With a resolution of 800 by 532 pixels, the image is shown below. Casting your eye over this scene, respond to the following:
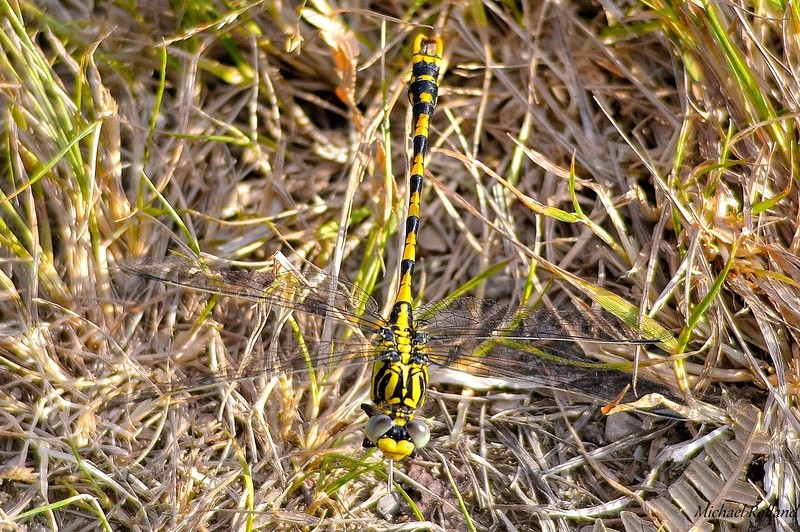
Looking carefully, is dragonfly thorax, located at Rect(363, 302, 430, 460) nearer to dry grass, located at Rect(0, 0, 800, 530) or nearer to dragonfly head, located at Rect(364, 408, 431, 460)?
dragonfly head, located at Rect(364, 408, 431, 460)

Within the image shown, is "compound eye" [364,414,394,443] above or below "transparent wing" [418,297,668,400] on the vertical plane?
below

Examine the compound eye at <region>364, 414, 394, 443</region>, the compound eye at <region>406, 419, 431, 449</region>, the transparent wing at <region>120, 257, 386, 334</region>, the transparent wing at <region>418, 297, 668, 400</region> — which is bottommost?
the compound eye at <region>406, 419, 431, 449</region>

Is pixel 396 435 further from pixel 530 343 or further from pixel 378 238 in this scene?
pixel 378 238

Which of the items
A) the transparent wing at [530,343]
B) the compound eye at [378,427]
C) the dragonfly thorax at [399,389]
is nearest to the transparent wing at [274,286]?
the dragonfly thorax at [399,389]

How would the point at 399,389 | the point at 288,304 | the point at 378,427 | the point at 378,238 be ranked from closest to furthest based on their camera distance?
the point at 378,427 → the point at 399,389 → the point at 288,304 → the point at 378,238

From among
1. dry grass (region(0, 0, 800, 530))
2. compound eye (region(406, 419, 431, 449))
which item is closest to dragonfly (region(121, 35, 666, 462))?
compound eye (region(406, 419, 431, 449))

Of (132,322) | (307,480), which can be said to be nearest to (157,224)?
(132,322)

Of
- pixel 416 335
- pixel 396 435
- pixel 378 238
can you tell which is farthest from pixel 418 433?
pixel 378 238
